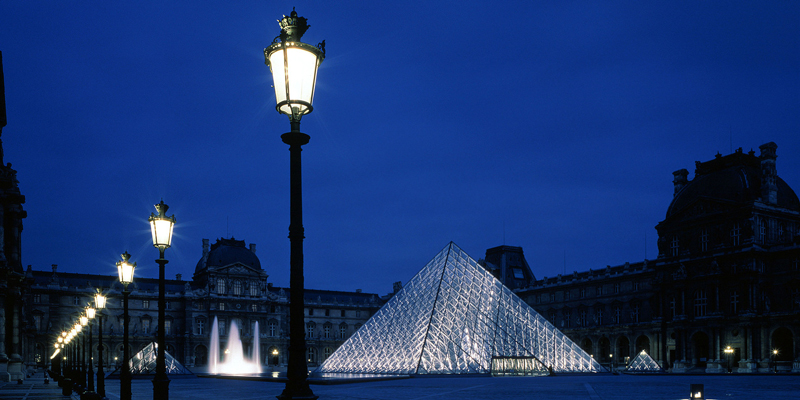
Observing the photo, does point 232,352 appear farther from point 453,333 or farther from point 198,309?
point 453,333

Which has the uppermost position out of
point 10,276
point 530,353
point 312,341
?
point 10,276

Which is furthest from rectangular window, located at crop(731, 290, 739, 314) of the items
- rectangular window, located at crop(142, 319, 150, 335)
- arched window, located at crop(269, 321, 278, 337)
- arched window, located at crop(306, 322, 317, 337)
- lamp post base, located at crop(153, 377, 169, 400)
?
rectangular window, located at crop(142, 319, 150, 335)

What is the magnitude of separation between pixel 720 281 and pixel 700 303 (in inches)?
109

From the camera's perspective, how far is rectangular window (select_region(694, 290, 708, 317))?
55.6 metres

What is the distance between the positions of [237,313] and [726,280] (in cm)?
5103

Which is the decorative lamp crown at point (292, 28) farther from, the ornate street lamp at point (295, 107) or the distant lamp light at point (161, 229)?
the distant lamp light at point (161, 229)

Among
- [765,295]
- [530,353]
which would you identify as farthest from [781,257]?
[530,353]

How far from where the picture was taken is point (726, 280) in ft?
177

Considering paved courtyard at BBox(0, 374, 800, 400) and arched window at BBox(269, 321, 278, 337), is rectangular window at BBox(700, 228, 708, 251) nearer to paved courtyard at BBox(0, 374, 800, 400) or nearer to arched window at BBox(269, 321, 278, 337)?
paved courtyard at BBox(0, 374, 800, 400)

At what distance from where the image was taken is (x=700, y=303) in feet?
184

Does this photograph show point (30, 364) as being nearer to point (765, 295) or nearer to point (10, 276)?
point (10, 276)

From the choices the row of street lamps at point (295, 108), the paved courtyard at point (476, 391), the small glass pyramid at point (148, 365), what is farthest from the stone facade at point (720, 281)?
the row of street lamps at point (295, 108)

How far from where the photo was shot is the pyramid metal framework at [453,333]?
32000 millimetres

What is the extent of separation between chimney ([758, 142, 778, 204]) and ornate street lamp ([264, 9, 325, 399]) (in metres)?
55.3
